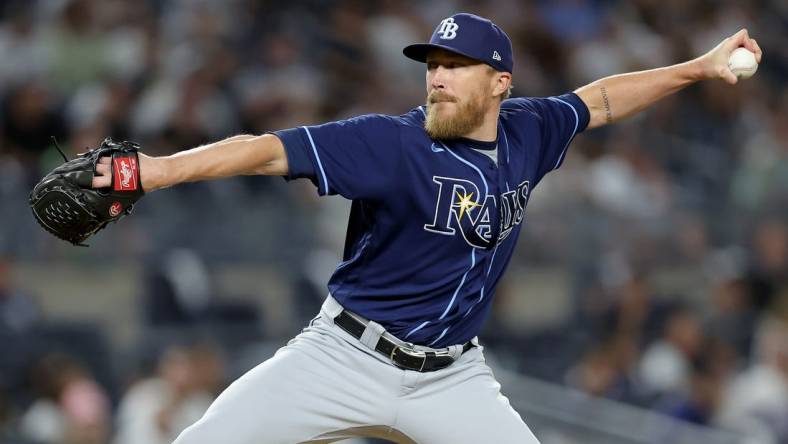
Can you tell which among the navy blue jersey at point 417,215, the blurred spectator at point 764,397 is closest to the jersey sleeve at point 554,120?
the navy blue jersey at point 417,215

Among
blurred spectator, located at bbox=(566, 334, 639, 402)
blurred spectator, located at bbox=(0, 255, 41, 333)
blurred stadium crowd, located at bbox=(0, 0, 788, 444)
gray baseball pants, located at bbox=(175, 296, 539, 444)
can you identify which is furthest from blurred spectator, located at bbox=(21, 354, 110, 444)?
gray baseball pants, located at bbox=(175, 296, 539, 444)

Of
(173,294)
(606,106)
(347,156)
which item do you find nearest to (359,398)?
(347,156)

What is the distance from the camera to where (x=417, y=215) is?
4.14 metres

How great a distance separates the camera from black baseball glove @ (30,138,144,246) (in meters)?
3.68

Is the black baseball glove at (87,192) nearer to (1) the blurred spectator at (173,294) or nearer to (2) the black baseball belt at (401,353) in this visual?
(2) the black baseball belt at (401,353)

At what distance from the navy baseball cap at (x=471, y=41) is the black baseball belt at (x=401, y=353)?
36.6 inches

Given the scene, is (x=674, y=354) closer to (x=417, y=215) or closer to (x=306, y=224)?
(x=306, y=224)

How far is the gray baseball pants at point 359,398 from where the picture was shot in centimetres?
405

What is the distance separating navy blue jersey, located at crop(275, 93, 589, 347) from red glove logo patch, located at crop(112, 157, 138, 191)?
0.47 m

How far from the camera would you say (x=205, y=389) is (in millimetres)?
7234

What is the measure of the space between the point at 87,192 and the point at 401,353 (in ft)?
3.80

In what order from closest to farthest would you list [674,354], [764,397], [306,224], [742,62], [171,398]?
[742,62] < [171,398] < [764,397] < [674,354] < [306,224]

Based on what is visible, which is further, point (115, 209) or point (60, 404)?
point (60, 404)

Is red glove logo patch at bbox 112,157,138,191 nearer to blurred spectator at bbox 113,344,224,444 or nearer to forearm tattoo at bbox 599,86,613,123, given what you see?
forearm tattoo at bbox 599,86,613,123
